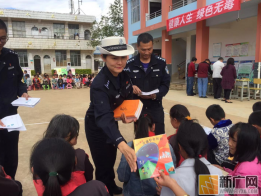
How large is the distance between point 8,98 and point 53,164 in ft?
4.94

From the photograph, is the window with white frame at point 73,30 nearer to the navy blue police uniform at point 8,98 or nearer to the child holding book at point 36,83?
the child holding book at point 36,83

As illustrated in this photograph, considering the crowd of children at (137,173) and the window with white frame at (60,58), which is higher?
the window with white frame at (60,58)

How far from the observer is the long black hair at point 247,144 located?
5.40ft

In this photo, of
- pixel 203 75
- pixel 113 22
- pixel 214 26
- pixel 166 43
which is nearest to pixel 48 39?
pixel 113 22

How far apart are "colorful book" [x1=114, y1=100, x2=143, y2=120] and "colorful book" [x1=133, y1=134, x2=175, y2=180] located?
463 millimetres

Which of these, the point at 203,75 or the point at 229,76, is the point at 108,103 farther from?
the point at 203,75

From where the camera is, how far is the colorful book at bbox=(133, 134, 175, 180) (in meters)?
1.31

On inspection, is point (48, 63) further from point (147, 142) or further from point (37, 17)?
point (147, 142)

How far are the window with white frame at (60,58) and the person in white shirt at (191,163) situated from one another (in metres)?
28.6

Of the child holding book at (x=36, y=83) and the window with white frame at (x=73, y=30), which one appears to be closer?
the child holding book at (x=36, y=83)

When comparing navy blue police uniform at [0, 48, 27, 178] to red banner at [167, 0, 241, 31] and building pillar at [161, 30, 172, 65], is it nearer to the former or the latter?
red banner at [167, 0, 241, 31]

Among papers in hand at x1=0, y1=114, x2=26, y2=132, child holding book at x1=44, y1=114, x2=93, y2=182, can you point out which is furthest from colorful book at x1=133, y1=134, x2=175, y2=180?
papers in hand at x1=0, y1=114, x2=26, y2=132

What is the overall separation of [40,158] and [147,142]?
2.09ft

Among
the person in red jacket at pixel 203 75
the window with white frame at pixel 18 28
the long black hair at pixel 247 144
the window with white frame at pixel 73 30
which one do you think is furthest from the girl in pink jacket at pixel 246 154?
the window with white frame at pixel 18 28
